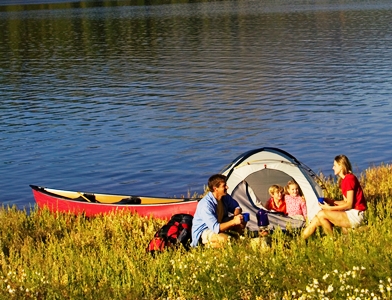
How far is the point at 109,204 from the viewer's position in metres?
15.1

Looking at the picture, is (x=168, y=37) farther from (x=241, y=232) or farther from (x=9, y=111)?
(x=241, y=232)

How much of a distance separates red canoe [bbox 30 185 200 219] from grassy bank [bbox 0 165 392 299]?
2145 millimetres

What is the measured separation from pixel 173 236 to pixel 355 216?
2.61m

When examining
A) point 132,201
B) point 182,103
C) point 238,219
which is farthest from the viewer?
point 182,103

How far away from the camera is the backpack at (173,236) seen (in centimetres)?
1160

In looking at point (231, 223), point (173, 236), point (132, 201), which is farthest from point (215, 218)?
point (132, 201)

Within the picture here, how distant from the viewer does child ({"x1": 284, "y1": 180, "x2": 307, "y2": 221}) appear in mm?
13091

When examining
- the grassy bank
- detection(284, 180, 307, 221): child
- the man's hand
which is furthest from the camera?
detection(284, 180, 307, 221): child

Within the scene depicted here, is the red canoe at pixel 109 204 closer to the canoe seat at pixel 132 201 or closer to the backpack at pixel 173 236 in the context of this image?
the canoe seat at pixel 132 201

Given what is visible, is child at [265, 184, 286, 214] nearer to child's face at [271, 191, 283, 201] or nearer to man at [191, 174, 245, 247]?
child's face at [271, 191, 283, 201]

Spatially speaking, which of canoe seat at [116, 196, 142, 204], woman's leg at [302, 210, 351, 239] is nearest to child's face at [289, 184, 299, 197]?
woman's leg at [302, 210, 351, 239]

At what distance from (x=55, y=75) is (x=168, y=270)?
111 feet

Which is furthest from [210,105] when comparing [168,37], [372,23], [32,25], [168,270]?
[32,25]

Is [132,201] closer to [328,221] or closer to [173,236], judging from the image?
[173,236]
